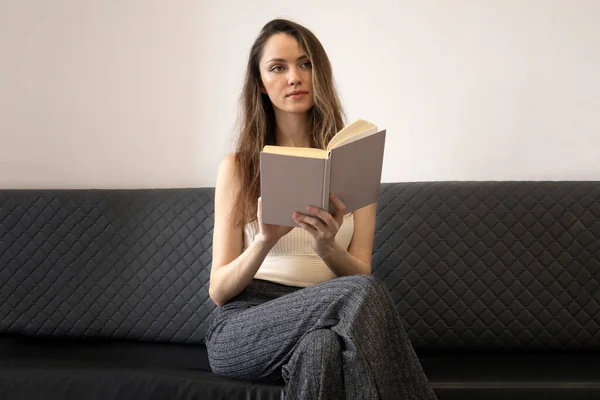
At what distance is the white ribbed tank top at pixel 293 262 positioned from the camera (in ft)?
4.96

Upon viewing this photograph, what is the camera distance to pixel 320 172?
1.15 meters

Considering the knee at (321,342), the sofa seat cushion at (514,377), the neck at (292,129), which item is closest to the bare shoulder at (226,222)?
the neck at (292,129)

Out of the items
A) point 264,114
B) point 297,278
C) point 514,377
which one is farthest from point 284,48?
point 514,377

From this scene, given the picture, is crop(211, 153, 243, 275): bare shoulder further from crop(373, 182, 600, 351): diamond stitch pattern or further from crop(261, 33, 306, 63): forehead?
crop(373, 182, 600, 351): diamond stitch pattern

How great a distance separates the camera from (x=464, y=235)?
1.75 meters

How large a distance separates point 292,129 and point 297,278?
39cm

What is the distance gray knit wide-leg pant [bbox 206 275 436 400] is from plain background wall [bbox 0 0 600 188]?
0.87m

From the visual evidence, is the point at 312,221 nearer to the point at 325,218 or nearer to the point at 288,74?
the point at 325,218

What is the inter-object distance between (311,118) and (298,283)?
16.8 inches

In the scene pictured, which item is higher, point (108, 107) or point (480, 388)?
point (108, 107)

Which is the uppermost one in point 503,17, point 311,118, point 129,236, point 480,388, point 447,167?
point 503,17

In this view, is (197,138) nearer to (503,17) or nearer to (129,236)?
(129,236)

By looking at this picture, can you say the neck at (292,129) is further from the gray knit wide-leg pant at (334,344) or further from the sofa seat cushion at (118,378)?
the sofa seat cushion at (118,378)

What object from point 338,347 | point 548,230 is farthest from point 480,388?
point 548,230
